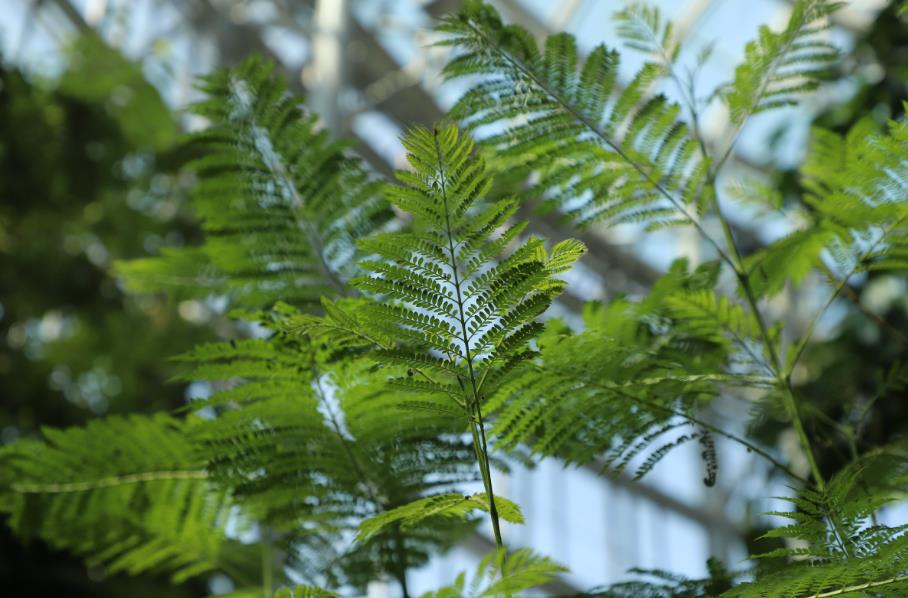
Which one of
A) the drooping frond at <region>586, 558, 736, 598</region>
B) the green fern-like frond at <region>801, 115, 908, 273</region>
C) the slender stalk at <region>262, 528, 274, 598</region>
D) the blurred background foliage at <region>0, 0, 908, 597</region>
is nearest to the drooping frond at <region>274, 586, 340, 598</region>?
the drooping frond at <region>586, 558, 736, 598</region>

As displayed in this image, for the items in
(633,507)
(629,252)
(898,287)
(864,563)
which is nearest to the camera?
(864,563)

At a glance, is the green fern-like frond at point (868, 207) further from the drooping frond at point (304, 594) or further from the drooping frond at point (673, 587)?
the drooping frond at point (304, 594)

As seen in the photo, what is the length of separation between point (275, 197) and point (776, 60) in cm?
63

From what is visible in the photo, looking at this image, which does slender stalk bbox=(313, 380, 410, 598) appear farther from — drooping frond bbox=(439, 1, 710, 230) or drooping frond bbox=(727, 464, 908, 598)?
drooping frond bbox=(727, 464, 908, 598)

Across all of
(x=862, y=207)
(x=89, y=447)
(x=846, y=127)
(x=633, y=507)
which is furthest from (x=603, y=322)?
(x=633, y=507)

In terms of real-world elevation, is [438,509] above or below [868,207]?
below

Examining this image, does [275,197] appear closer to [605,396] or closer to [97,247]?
[605,396]

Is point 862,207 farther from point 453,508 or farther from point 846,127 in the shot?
point 846,127

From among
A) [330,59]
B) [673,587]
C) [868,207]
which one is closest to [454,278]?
[673,587]

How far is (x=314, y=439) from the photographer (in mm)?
1089

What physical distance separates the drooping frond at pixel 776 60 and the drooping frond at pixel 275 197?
1.50ft

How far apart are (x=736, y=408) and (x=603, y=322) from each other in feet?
48.2

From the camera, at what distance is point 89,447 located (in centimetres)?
123

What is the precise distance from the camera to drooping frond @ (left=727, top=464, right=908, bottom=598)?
0.76 meters
